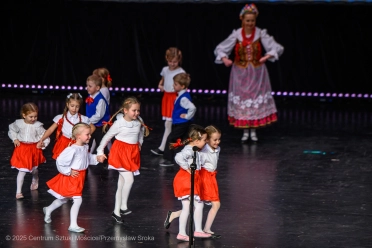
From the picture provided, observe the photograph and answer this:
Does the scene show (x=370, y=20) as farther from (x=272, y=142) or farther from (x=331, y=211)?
(x=331, y=211)

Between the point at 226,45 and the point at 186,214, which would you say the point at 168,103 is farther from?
the point at 186,214

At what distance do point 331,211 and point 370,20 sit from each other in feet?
24.1

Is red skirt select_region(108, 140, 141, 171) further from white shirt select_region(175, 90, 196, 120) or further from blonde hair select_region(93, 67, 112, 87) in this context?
blonde hair select_region(93, 67, 112, 87)

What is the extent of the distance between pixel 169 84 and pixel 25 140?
247 cm

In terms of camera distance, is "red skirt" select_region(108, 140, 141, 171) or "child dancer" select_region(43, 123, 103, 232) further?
"red skirt" select_region(108, 140, 141, 171)

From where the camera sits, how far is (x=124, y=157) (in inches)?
292

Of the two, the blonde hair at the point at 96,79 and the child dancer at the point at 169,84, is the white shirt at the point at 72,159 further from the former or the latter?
the child dancer at the point at 169,84

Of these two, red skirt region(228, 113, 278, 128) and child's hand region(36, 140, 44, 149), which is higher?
child's hand region(36, 140, 44, 149)

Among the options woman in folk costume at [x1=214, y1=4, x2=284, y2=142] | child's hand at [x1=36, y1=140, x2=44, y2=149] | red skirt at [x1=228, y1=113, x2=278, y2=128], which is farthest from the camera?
red skirt at [x1=228, y1=113, x2=278, y2=128]

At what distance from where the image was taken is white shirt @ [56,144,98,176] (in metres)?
7.00

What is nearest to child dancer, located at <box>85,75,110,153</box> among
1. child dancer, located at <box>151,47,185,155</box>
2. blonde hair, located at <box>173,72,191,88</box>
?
blonde hair, located at <box>173,72,191,88</box>

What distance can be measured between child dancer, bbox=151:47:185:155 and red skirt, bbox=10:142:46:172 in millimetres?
2366

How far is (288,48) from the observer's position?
14.8 meters

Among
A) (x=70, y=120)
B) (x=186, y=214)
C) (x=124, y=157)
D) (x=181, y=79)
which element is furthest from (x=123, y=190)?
(x=181, y=79)
